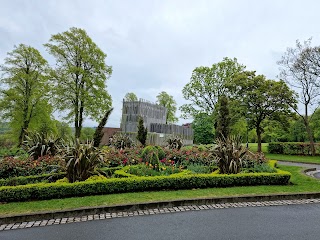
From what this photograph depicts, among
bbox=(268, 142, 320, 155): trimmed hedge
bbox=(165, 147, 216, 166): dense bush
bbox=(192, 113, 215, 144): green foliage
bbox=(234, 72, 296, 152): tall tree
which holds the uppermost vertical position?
bbox=(234, 72, 296, 152): tall tree

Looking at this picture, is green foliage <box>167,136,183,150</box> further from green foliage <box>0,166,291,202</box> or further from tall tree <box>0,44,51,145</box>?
tall tree <box>0,44,51,145</box>

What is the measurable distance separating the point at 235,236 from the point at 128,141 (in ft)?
46.5

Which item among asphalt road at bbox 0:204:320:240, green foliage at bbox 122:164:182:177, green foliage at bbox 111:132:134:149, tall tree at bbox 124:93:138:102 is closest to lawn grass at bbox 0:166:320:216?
asphalt road at bbox 0:204:320:240

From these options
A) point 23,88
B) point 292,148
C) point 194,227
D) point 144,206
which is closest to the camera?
point 194,227

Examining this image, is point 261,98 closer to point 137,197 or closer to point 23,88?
point 137,197

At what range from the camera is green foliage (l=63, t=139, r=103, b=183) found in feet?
21.3

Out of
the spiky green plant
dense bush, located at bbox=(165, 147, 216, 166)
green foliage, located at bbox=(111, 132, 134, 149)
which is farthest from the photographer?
green foliage, located at bbox=(111, 132, 134, 149)

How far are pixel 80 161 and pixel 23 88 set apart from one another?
18.1m

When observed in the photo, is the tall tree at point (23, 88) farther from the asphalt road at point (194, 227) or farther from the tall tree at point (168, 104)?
the tall tree at point (168, 104)

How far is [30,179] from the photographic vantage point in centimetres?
665

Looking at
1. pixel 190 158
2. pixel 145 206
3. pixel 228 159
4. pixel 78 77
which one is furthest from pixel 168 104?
pixel 145 206

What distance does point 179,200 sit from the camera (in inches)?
211

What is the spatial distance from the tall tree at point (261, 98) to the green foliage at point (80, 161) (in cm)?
1835

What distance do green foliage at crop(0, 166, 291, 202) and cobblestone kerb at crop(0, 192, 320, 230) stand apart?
116 centimetres
